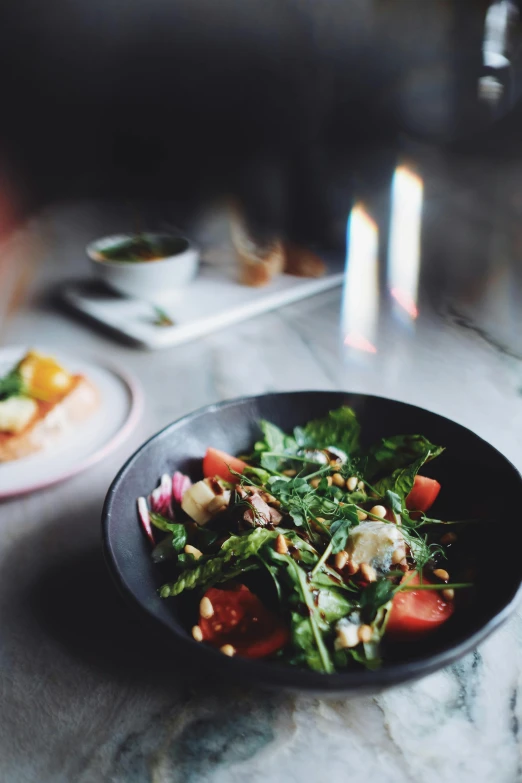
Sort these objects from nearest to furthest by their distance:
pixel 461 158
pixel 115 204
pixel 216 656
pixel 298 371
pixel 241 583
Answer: pixel 216 656 → pixel 241 583 → pixel 298 371 → pixel 461 158 → pixel 115 204

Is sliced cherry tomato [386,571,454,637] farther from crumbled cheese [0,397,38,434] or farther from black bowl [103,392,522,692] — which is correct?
crumbled cheese [0,397,38,434]

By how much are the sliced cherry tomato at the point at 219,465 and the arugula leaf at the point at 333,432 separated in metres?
0.10

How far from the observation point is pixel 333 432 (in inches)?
32.3

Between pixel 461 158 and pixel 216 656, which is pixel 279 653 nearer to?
pixel 216 656

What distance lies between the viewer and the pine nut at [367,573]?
60 cm

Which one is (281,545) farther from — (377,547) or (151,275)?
(151,275)

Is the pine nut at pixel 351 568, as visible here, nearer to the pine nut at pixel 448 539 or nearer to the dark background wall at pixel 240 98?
the pine nut at pixel 448 539

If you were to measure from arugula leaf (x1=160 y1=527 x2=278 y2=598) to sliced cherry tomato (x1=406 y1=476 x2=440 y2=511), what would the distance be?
194 mm

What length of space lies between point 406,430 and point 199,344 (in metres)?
0.68

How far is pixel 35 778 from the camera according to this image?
522mm

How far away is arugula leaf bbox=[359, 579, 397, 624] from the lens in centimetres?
55

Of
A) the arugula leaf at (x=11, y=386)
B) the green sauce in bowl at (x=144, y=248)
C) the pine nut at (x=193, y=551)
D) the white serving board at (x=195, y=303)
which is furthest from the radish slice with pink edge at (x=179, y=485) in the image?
the green sauce in bowl at (x=144, y=248)

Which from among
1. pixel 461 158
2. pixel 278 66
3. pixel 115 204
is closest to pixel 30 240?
pixel 115 204

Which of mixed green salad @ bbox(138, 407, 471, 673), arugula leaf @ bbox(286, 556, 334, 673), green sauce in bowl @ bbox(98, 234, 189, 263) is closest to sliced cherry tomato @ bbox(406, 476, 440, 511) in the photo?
mixed green salad @ bbox(138, 407, 471, 673)
